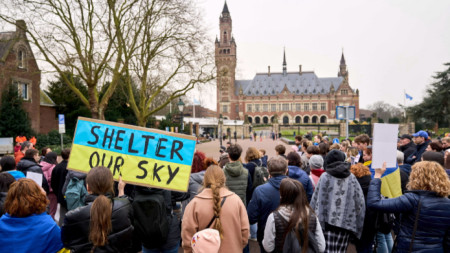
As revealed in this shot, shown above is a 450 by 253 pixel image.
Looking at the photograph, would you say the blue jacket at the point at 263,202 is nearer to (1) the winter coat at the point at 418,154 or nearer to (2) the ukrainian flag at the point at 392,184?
(2) the ukrainian flag at the point at 392,184

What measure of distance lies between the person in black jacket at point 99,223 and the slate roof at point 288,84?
3548 inches

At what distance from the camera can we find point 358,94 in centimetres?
8675

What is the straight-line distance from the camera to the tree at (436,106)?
38.1m

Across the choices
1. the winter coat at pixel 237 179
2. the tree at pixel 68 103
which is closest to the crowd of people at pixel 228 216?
the winter coat at pixel 237 179

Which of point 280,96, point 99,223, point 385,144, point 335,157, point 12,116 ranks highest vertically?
point 280,96

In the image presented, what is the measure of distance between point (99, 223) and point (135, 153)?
1350mm

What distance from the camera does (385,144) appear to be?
412cm

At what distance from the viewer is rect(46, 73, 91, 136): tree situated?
101 feet

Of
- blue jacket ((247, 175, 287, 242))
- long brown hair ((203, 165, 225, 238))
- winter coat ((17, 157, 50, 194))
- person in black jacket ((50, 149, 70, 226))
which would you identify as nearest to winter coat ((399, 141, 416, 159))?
blue jacket ((247, 175, 287, 242))

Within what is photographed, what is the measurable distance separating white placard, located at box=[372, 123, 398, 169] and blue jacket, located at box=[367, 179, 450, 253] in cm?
68

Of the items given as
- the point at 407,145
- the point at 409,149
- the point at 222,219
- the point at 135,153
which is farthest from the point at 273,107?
the point at 222,219

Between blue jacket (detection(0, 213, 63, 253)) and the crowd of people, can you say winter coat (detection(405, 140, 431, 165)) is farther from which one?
blue jacket (detection(0, 213, 63, 253))

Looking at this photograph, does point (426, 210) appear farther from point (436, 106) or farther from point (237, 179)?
point (436, 106)

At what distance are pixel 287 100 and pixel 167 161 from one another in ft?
294
